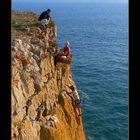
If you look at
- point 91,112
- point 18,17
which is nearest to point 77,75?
point 91,112

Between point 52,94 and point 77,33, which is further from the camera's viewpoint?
point 77,33

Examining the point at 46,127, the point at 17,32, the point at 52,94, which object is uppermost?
the point at 17,32

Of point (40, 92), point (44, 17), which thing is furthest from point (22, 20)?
point (40, 92)

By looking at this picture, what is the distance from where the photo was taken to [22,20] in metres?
15.6

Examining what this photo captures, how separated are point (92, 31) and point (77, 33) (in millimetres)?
4558

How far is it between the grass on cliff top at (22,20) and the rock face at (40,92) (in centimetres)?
50

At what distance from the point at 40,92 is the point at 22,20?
159 inches

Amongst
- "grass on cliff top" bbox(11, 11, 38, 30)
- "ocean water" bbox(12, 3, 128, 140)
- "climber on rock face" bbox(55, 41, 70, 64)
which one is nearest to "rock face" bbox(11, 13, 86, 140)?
"climber on rock face" bbox(55, 41, 70, 64)

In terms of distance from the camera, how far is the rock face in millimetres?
10484

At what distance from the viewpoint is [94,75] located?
1590 inches

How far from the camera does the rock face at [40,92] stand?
10.5 meters

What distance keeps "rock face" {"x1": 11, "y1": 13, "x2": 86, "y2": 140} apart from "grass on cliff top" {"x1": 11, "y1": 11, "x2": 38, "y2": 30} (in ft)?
1.63
